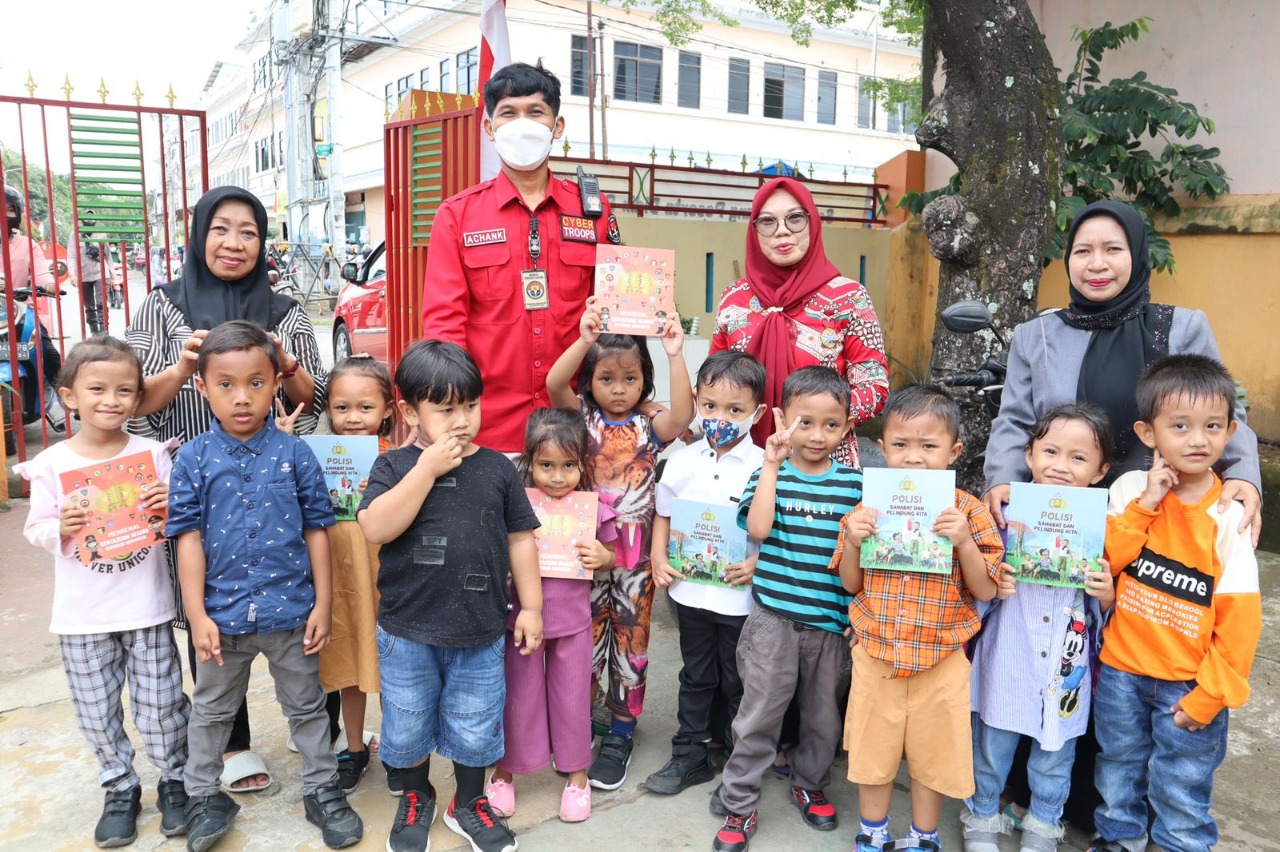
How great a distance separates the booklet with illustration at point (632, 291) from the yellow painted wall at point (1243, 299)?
5060 mm

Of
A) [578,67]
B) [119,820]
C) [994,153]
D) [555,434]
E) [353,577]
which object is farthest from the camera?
[578,67]

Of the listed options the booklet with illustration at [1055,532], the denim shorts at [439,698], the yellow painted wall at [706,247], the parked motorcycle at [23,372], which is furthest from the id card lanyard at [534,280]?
the yellow painted wall at [706,247]

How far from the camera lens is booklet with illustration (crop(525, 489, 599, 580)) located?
2748mm

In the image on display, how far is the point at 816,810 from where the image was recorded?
2750 mm

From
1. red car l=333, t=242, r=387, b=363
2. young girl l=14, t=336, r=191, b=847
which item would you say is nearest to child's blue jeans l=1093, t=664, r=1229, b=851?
young girl l=14, t=336, r=191, b=847

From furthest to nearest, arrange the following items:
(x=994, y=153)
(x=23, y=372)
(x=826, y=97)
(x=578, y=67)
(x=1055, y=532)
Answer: (x=826, y=97), (x=578, y=67), (x=23, y=372), (x=994, y=153), (x=1055, y=532)

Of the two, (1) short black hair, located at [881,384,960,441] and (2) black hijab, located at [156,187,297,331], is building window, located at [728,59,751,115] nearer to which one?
(2) black hijab, located at [156,187,297,331]

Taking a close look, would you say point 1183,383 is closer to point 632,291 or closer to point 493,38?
point 632,291

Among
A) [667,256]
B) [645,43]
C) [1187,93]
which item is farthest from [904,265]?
[645,43]

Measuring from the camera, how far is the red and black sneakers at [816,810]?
108 inches

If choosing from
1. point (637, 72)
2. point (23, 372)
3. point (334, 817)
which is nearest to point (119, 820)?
point (334, 817)

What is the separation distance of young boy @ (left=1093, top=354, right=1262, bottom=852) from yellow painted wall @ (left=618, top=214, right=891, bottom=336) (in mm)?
6316

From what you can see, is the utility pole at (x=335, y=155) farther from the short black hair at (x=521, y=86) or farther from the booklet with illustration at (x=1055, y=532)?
the booklet with illustration at (x=1055, y=532)

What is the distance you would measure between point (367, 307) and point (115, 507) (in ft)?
23.7
